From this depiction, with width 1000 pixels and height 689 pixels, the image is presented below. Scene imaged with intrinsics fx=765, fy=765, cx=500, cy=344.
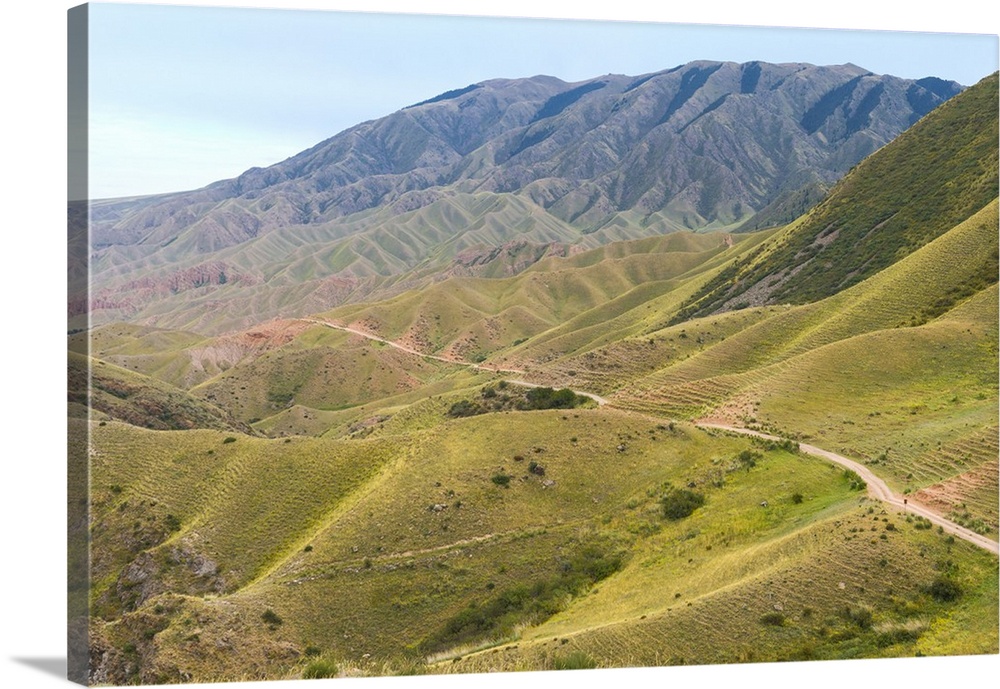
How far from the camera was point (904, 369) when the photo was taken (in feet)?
92.1

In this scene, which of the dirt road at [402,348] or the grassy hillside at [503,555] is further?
the dirt road at [402,348]

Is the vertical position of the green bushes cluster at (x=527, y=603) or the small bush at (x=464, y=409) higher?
the small bush at (x=464, y=409)

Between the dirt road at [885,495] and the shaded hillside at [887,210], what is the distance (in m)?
28.0

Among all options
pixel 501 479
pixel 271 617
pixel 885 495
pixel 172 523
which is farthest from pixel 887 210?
pixel 271 617

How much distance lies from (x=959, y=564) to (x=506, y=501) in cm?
Result: 1220

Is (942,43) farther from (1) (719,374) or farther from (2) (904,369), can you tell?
(1) (719,374)

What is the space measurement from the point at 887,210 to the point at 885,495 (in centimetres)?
4107

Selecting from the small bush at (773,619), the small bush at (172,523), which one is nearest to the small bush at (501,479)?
the small bush at (773,619)

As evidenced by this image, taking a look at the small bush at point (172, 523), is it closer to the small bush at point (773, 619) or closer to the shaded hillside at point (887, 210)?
the small bush at point (773, 619)

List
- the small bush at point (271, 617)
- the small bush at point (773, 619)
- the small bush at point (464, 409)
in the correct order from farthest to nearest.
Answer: the small bush at point (464, 409) < the small bush at point (271, 617) < the small bush at point (773, 619)

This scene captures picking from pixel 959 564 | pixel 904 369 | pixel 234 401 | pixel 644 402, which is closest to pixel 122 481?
pixel 644 402

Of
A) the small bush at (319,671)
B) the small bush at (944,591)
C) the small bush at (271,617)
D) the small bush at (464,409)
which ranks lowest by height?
the small bush at (319,671)

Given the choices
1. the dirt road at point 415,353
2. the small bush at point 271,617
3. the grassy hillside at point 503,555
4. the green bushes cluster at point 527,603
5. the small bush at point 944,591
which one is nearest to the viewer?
the grassy hillside at point 503,555

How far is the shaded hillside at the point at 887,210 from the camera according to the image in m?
48.5
